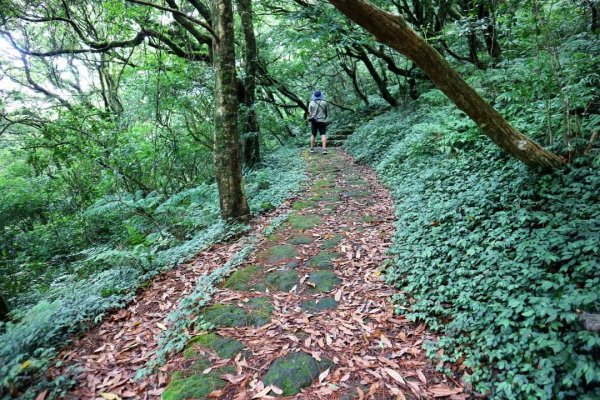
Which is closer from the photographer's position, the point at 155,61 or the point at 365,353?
the point at 365,353

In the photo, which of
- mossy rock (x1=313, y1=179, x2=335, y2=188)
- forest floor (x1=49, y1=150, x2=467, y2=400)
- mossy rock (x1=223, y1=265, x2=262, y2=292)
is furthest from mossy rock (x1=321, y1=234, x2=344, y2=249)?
mossy rock (x1=313, y1=179, x2=335, y2=188)

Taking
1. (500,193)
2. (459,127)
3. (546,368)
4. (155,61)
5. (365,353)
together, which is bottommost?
(365,353)

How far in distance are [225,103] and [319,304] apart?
384cm

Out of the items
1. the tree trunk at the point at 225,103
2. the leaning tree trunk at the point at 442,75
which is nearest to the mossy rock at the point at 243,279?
the tree trunk at the point at 225,103

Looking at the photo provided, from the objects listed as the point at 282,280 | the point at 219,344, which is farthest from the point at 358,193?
the point at 219,344

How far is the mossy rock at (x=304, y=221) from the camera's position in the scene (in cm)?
599

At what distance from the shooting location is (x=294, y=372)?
296cm

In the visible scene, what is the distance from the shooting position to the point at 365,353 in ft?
10.4

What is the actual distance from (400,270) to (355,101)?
15534mm

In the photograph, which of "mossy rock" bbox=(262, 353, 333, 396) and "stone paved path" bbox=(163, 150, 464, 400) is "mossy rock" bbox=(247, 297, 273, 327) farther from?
"mossy rock" bbox=(262, 353, 333, 396)

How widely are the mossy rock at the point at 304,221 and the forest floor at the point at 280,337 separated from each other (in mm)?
469

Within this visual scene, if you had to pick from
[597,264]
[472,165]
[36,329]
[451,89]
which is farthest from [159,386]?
[472,165]

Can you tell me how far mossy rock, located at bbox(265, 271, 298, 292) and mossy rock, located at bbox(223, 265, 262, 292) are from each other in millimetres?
214

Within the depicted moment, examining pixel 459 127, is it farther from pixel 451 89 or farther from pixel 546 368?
pixel 546 368
